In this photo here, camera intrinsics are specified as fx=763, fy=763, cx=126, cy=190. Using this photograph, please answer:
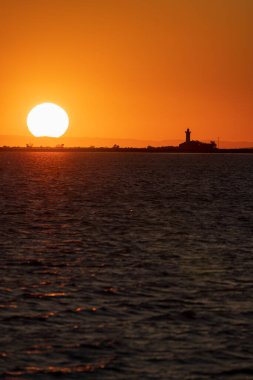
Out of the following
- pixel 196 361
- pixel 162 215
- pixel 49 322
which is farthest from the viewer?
pixel 162 215

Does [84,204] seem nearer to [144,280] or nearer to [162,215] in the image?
[162,215]

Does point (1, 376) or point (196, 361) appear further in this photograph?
point (196, 361)

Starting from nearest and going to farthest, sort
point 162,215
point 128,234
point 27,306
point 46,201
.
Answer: point 27,306
point 128,234
point 162,215
point 46,201

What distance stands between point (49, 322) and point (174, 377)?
5661 millimetres

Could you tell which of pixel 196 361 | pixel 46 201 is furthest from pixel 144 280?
pixel 46 201

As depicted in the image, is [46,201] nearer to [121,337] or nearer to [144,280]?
[144,280]

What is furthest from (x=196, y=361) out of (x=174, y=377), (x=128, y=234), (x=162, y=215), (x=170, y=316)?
(x=162, y=215)

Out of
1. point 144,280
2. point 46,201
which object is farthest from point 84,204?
point 144,280

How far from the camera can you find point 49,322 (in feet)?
72.2

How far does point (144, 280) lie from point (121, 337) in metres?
8.09

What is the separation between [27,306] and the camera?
78.8 ft

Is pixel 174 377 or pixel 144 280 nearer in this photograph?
pixel 174 377

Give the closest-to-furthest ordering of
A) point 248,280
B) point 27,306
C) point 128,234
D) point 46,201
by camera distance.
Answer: point 27,306 < point 248,280 < point 128,234 < point 46,201

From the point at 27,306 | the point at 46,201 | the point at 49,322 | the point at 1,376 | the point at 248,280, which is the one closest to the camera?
the point at 1,376
